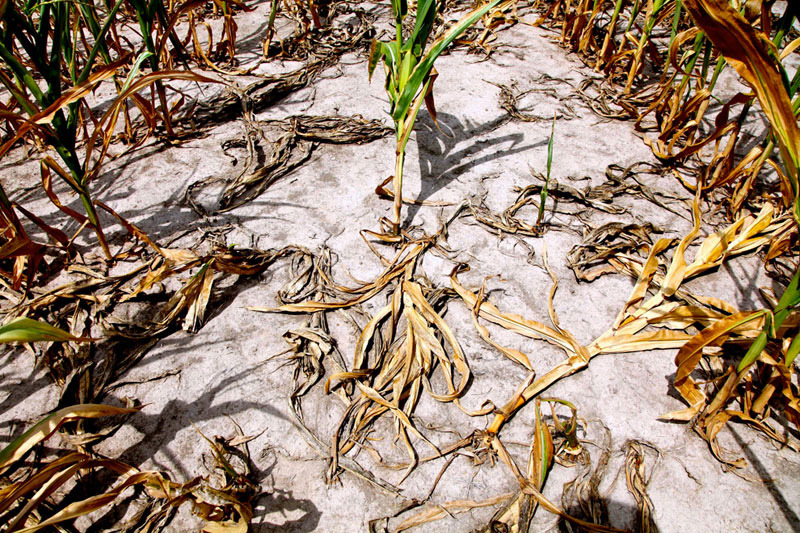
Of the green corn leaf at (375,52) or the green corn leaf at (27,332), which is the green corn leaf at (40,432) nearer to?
the green corn leaf at (27,332)

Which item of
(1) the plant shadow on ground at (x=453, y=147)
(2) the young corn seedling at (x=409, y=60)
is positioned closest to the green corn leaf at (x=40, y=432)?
(2) the young corn seedling at (x=409, y=60)

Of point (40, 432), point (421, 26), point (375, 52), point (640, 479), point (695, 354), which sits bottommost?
point (640, 479)

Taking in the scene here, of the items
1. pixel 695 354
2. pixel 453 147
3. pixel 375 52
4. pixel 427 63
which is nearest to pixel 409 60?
pixel 427 63

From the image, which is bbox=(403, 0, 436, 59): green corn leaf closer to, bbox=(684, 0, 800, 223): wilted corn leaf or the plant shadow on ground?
the plant shadow on ground

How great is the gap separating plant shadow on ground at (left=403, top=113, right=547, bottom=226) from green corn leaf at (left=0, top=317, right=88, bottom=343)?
123cm

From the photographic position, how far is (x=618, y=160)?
6.51 ft

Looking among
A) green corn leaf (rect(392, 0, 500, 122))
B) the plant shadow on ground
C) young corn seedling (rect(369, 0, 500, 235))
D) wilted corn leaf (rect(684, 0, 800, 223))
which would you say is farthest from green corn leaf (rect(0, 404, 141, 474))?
wilted corn leaf (rect(684, 0, 800, 223))

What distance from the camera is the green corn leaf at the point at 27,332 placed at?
793 mm

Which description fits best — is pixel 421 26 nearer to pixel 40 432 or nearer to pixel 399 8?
pixel 399 8

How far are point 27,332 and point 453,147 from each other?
1.63 metres

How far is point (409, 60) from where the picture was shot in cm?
146

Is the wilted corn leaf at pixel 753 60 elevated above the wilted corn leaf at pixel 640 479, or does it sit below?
above

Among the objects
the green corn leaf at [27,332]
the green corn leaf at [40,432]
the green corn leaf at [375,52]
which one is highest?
the green corn leaf at [375,52]

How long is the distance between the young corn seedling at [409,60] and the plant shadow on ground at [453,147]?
0.32 m
